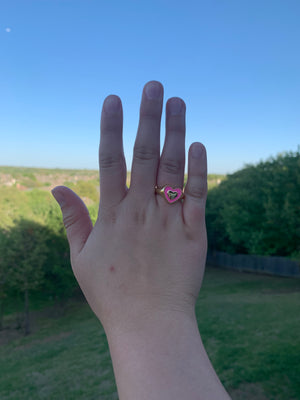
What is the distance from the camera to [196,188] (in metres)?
1.53

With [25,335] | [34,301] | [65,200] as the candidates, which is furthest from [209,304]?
[34,301]

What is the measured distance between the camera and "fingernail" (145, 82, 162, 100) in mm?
1404

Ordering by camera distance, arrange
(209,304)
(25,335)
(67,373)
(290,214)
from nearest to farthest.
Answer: (67,373) → (209,304) → (25,335) → (290,214)

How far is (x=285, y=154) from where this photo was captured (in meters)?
20.4

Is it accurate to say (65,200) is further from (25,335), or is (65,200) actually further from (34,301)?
(34,301)

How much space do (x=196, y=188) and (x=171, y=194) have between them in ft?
0.49

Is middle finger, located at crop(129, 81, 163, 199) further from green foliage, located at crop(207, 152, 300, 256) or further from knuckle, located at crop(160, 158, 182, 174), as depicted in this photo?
green foliage, located at crop(207, 152, 300, 256)

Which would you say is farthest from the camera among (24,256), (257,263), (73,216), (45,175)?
(45,175)

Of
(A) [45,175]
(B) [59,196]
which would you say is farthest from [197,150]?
(A) [45,175]

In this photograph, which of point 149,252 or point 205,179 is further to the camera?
point 205,179

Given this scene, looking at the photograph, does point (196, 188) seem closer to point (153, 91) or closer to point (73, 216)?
point (153, 91)

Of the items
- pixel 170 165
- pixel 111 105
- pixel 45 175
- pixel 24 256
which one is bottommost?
pixel 24 256

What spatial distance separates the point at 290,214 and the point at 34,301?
62.7ft

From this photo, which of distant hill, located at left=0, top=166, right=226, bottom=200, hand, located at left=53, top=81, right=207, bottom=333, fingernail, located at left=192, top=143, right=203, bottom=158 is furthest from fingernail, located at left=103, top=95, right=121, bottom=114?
distant hill, located at left=0, top=166, right=226, bottom=200
